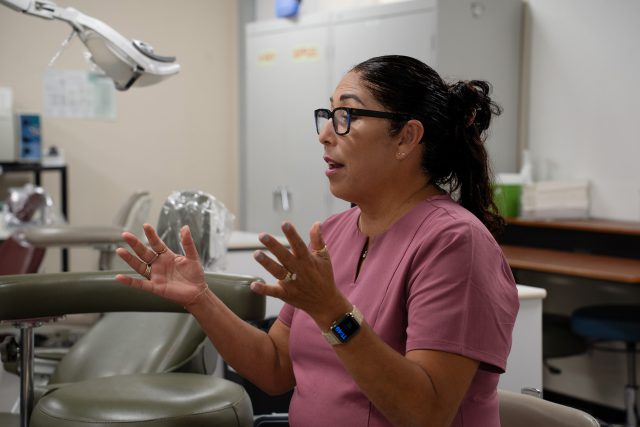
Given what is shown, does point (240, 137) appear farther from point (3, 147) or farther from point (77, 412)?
point (77, 412)

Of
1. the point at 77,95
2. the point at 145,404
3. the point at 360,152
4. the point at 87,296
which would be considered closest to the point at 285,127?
the point at 77,95

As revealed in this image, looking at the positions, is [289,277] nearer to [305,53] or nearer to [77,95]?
[305,53]

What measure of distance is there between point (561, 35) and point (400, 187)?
312 cm

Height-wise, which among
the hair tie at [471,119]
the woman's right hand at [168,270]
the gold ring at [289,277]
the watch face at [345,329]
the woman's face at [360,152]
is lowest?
the watch face at [345,329]

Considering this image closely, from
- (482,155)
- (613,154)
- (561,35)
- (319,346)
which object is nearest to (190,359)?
(319,346)

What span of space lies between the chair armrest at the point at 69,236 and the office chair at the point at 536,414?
1.81m

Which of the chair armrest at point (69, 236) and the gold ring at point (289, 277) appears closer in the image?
the gold ring at point (289, 277)

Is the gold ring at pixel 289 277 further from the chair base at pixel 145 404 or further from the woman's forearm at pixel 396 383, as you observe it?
the chair base at pixel 145 404

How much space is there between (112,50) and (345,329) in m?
1.25

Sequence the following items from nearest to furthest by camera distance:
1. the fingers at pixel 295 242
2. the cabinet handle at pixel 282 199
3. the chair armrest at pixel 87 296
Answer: the fingers at pixel 295 242 < the chair armrest at pixel 87 296 < the cabinet handle at pixel 282 199

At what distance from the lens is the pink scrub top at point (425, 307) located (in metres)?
1.09

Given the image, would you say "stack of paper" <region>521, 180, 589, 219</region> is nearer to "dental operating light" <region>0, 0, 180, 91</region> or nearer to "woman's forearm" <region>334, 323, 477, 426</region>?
"dental operating light" <region>0, 0, 180, 91</region>

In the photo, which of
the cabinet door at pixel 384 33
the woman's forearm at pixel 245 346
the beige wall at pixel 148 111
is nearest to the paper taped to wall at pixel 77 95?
the beige wall at pixel 148 111

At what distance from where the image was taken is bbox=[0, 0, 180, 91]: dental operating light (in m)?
1.91
